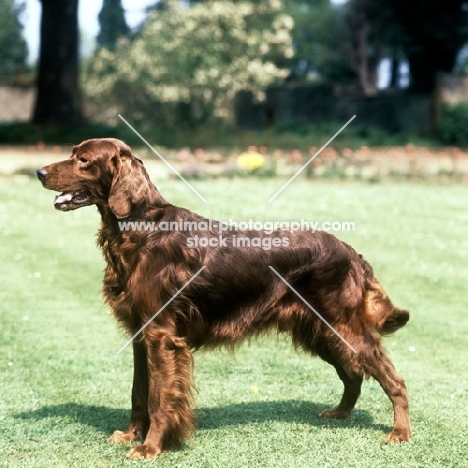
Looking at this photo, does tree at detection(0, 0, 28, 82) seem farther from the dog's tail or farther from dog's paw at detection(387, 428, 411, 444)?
dog's paw at detection(387, 428, 411, 444)

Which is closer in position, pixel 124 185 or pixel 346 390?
pixel 124 185

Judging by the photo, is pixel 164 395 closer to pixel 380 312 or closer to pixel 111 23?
pixel 380 312

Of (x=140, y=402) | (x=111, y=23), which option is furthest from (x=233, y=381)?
(x=111, y=23)

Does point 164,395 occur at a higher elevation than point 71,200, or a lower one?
lower

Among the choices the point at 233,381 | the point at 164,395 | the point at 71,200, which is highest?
the point at 71,200

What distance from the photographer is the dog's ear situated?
4.23 meters

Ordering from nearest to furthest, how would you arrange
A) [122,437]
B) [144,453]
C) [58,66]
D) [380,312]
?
[144,453] → [122,437] → [380,312] → [58,66]

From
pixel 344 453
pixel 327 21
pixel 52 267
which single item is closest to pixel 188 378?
pixel 344 453

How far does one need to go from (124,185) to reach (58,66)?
17.6m

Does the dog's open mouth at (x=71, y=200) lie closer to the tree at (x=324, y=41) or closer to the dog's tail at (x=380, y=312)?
the dog's tail at (x=380, y=312)

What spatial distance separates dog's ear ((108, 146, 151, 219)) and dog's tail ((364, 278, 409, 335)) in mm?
1497

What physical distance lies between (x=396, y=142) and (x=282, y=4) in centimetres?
1540

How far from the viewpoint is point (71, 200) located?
4.30m

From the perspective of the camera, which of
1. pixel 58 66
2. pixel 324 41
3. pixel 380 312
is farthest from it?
pixel 324 41
